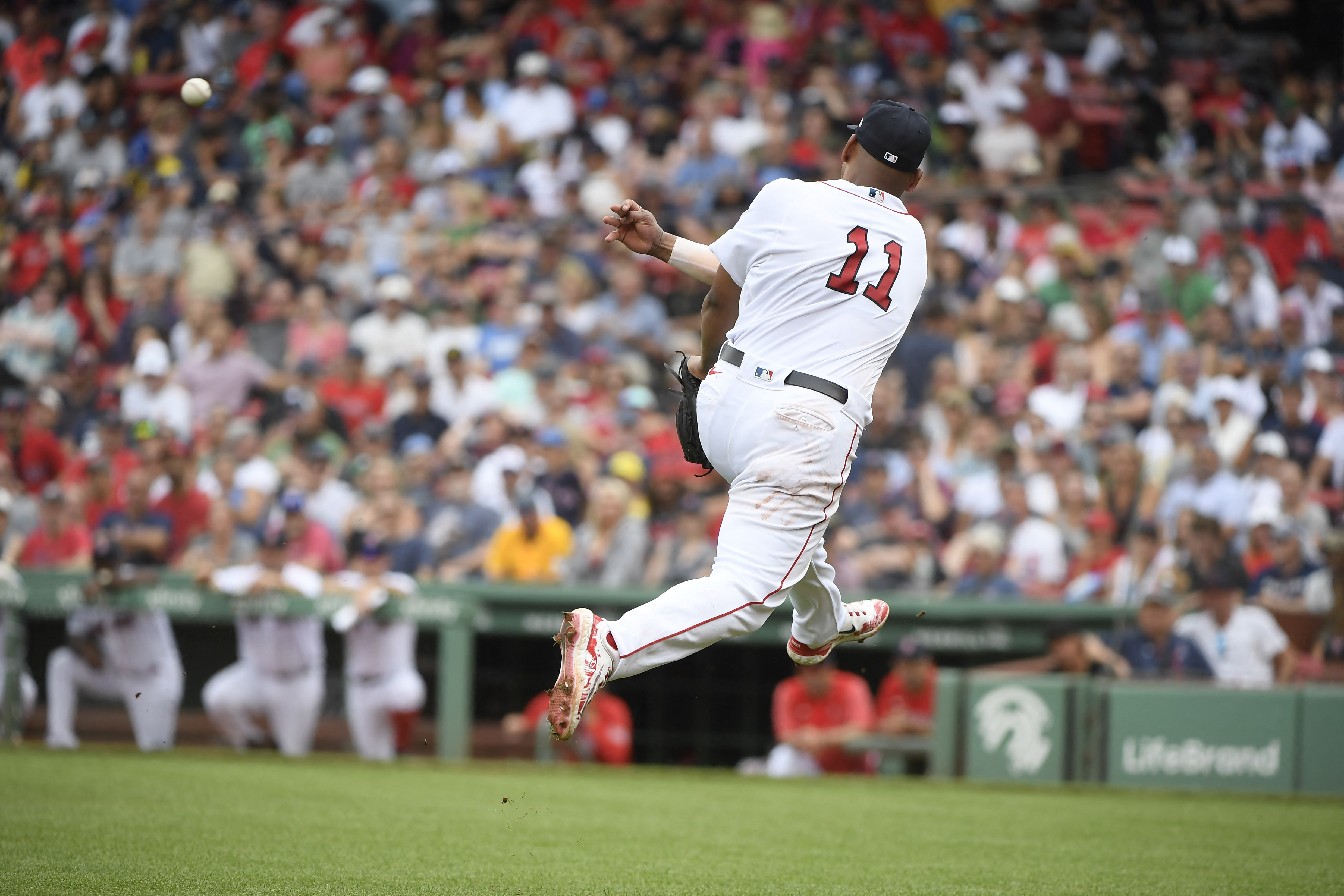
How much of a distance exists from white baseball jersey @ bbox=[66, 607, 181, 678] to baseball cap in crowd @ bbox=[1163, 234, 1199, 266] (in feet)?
24.8

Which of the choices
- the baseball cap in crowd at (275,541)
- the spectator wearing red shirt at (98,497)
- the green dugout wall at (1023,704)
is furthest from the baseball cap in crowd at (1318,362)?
the spectator wearing red shirt at (98,497)

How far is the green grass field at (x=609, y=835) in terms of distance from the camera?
16.7 ft

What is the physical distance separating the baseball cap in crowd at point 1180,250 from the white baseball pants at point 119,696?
300 inches

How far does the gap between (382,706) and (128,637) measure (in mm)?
1913

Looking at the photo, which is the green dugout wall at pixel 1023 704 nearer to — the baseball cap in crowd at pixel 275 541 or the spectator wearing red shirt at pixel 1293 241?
the baseball cap in crowd at pixel 275 541

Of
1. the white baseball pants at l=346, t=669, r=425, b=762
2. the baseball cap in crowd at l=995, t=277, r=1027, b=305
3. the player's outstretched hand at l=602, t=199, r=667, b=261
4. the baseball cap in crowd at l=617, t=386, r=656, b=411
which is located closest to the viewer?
the player's outstretched hand at l=602, t=199, r=667, b=261

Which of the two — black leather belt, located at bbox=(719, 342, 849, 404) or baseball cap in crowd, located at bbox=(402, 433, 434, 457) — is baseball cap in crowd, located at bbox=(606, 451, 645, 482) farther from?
black leather belt, located at bbox=(719, 342, 849, 404)

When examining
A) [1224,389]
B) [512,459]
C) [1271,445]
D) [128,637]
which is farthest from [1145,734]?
[128,637]

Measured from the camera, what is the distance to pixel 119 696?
11.1 m

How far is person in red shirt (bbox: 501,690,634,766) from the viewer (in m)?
10.5

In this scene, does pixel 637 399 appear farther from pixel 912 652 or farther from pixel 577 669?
pixel 577 669

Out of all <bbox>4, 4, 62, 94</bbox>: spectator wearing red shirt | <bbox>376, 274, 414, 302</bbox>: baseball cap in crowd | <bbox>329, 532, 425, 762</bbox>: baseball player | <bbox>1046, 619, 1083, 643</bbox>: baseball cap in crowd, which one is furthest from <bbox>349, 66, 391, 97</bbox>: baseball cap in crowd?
<bbox>1046, 619, 1083, 643</bbox>: baseball cap in crowd

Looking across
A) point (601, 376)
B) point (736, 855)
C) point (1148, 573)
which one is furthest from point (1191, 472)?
point (736, 855)

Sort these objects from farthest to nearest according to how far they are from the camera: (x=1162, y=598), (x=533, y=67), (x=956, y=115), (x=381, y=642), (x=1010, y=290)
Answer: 1. (x=533, y=67)
2. (x=956, y=115)
3. (x=1010, y=290)
4. (x=381, y=642)
5. (x=1162, y=598)
